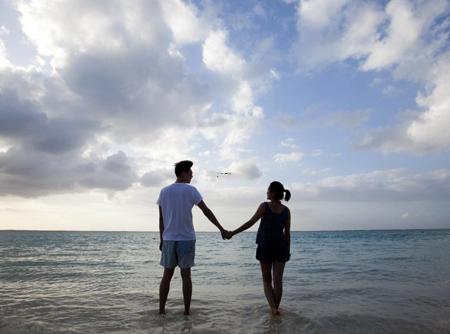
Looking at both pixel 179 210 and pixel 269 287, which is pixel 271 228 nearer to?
pixel 269 287

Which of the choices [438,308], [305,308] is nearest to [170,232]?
[305,308]

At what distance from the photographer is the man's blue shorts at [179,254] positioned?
5387 millimetres

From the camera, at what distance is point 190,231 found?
215 inches

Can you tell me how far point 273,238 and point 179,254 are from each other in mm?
1505

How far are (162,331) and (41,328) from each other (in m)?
1.72

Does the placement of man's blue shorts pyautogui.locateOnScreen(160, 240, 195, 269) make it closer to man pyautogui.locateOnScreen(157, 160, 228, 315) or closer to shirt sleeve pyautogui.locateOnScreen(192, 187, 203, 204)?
man pyautogui.locateOnScreen(157, 160, 228, 315)

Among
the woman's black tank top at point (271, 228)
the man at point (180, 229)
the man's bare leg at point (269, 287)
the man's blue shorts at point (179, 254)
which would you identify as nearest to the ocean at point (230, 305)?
the man's bare leg at point (269, 287)

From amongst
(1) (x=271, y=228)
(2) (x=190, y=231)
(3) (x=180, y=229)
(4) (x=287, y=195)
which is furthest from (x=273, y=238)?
(3) (x=180, y=229)

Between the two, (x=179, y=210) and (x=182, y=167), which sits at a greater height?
(x=182, y=167)

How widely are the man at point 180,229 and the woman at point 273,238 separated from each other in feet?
2.52

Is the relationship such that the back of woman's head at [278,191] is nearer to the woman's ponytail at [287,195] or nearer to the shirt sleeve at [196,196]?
the woman's ponytail at [287,195]

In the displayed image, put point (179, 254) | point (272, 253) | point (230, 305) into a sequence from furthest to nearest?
point (230, 305) → point (272, 253) → point (179, 254)

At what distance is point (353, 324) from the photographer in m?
5.35

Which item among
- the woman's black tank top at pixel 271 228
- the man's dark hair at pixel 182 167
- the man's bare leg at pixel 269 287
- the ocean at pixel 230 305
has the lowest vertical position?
the ocean at pixel 230 305
